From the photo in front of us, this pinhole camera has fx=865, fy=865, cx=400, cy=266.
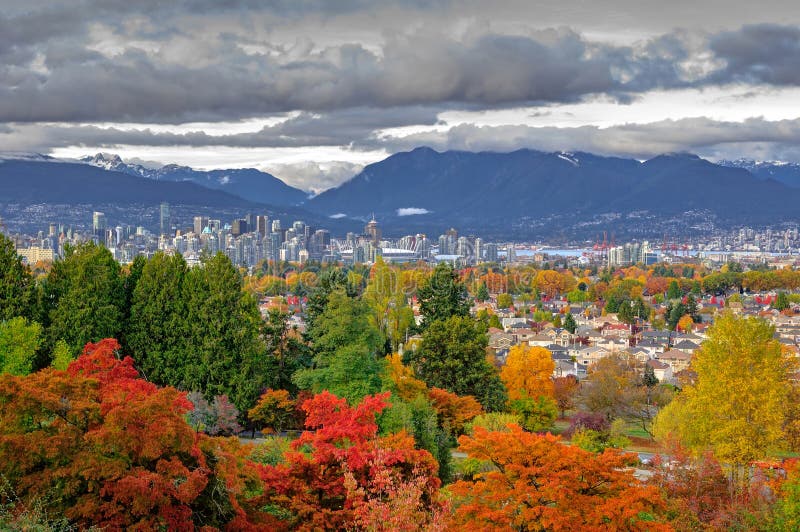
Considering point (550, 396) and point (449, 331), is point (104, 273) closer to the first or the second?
point (449, 331)

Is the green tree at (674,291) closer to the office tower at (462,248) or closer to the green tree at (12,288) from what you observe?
the office tower at (462,248)

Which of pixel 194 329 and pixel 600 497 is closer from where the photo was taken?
pixel 600 497

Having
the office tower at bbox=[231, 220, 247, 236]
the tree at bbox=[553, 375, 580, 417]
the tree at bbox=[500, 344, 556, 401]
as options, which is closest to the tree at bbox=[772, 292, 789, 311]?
the tree at bbox=[553, 375, 580, 417]

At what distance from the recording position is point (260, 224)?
177 m

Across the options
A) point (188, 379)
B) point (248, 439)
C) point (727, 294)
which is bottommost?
point (727, 294)

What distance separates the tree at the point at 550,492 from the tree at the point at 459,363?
15837 millimetres

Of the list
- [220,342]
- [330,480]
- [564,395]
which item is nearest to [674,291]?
[564,395]

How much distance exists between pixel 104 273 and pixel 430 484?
587 inches

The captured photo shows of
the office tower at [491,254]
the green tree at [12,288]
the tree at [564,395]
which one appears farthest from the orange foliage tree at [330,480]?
the office tower at [491,254]

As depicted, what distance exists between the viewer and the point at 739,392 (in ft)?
64.6

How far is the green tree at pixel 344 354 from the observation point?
2309 cm

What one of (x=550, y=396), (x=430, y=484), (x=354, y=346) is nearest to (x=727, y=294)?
(x=550, y=396)

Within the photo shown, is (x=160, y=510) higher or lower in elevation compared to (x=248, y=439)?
higher

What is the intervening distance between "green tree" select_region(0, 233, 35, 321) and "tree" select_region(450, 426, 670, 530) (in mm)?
16089
